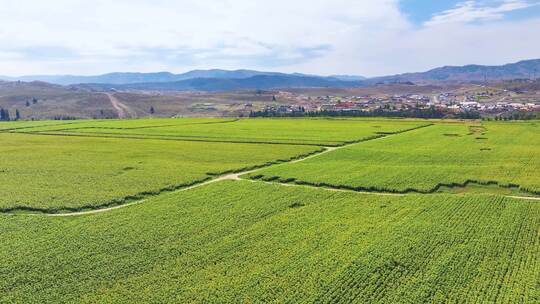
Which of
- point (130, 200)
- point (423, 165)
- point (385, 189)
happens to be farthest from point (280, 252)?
point (423, 165)

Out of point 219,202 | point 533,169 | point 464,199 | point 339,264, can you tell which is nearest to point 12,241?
point 219,202

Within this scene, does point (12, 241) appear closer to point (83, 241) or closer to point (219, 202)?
point (83, 241)

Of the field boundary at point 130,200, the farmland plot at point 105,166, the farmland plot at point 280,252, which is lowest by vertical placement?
the farmland plot at point 280,252

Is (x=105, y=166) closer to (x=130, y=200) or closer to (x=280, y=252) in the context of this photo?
(x=130, y=200)

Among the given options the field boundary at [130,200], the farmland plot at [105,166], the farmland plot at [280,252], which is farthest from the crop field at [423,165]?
the farmland plot at [105,166]

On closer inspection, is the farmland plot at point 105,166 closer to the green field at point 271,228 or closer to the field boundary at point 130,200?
the field boundary at point 130,200

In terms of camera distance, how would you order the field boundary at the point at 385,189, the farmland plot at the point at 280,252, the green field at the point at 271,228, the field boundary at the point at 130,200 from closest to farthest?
the farmland plot at the point at 280,252 → the green field at the point at 271,228 → the field boundary at the point at 130,200 → the field boundary at the point at 385,189
